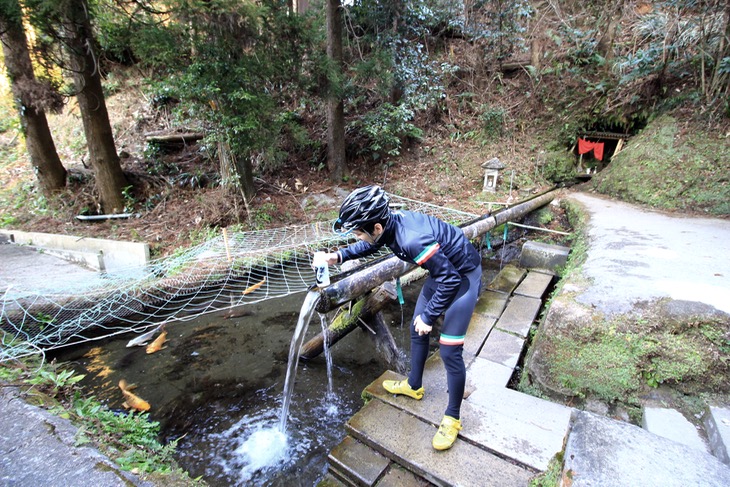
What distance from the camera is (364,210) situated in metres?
1.77

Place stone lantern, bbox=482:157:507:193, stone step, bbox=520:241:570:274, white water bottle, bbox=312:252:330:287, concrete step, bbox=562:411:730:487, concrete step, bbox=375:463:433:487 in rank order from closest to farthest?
concrete step, bbox=562:411:730:487, concrete step, bbox=375:463:433:487, white water bottle, bbox=312:252:330:287, stone step, bbox=520:241:570:274, stone lantern, bbox=482:157:507:193

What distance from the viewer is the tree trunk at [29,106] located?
20.9 ft

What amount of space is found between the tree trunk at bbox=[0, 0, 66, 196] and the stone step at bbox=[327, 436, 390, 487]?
26.4 ft

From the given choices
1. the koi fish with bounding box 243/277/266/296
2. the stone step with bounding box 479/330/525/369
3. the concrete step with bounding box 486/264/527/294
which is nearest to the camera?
the stone step with bounding box 479/330/525/369

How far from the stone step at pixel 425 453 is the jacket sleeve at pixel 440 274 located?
2.77 ft

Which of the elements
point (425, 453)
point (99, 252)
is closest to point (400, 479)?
point (425, 453)

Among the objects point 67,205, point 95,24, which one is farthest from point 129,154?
point 95,24

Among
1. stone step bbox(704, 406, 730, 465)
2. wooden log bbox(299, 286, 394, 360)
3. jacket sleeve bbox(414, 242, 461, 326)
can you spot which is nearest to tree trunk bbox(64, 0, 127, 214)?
wooden log bbox(299, 286, 394, 360)

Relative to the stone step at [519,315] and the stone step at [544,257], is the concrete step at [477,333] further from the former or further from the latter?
the stone step at [544,257]

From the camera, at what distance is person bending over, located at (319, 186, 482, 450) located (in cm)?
180

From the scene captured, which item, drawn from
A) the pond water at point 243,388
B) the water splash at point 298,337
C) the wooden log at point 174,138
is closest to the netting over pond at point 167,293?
the pond water at point 243,388

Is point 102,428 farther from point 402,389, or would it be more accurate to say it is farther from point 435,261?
point 435,261

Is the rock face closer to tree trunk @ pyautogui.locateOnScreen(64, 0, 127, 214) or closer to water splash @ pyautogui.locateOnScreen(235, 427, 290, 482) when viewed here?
water splash @ pyautogui.locateOnScreen(235, 427, 290, 482)

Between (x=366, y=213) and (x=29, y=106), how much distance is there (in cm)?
907
